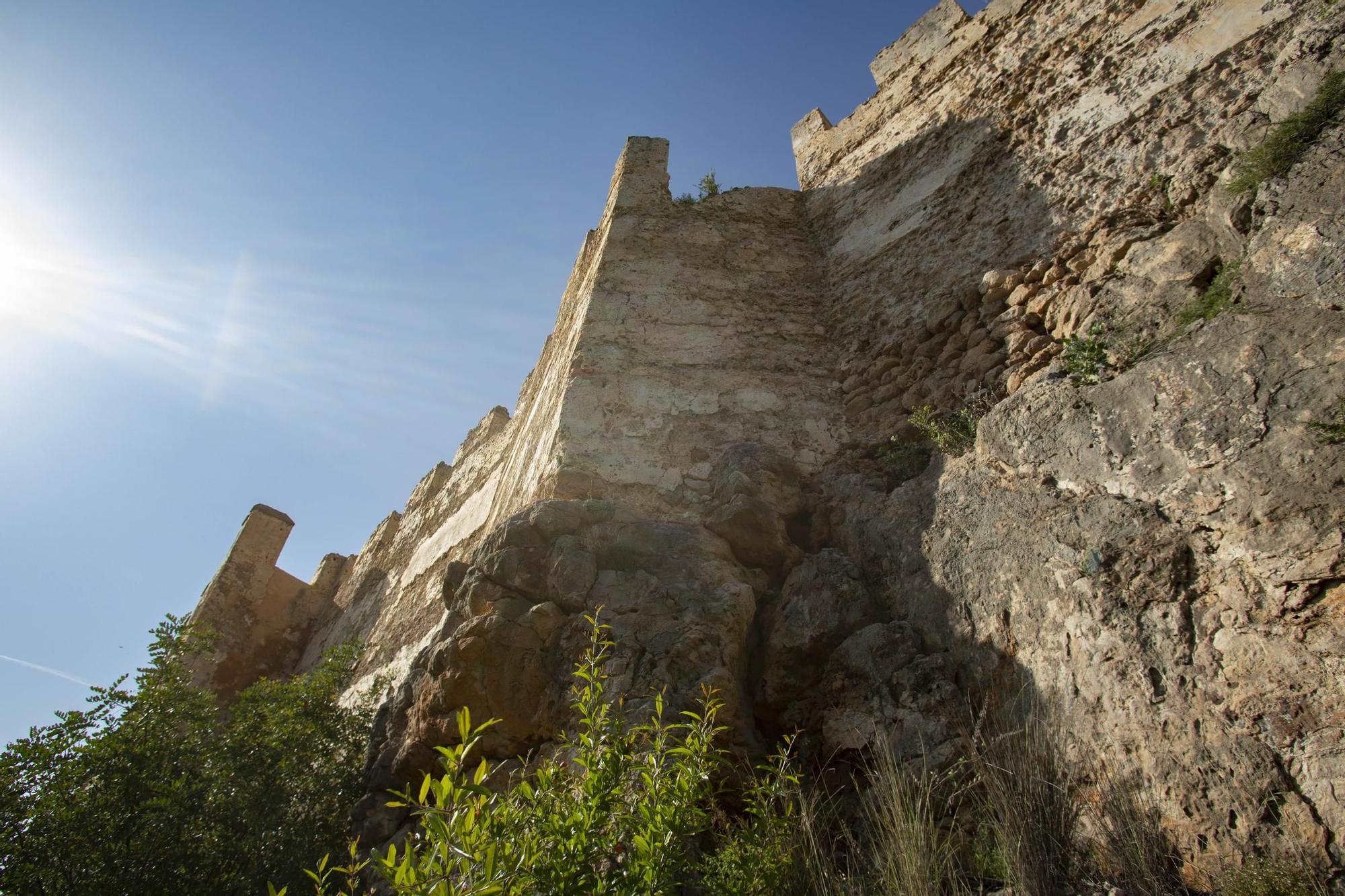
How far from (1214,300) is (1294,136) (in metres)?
0.94

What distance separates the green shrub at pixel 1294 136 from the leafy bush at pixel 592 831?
358 centimetres

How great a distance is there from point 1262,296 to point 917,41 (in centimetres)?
511

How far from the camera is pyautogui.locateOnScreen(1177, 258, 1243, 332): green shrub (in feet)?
11.1

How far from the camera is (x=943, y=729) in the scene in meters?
3.07

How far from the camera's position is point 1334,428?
8.75 feet

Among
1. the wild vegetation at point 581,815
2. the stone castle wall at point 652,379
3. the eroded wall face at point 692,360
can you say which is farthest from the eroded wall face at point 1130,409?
the stone castle wall at point 652,379

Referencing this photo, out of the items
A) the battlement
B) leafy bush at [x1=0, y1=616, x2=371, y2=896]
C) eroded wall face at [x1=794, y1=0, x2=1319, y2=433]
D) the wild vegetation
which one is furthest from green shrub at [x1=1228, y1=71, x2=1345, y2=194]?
the battlement

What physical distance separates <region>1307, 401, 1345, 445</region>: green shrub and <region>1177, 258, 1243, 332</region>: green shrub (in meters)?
0.81

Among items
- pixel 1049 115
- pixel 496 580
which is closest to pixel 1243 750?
pixel 496 580

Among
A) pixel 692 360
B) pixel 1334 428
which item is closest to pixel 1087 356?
pixel 1334 428

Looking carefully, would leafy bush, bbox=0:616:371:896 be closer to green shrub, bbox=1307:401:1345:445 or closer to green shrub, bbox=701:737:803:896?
green shrub, bbox=701:737:803:896

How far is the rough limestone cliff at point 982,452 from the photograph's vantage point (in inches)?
105

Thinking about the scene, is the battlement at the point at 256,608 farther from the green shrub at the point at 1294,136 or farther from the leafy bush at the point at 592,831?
the green shrub at the point at 1294,136

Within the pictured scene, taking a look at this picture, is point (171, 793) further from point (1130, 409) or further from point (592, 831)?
point (1130, 409)
